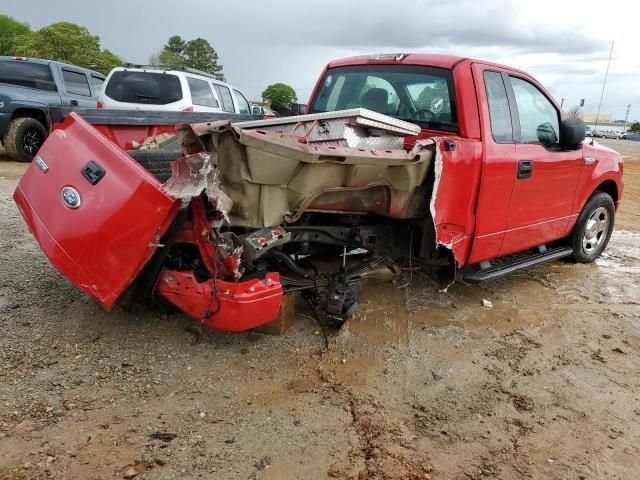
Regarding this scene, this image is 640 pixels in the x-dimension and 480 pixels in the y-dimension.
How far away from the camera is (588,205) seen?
5500mm

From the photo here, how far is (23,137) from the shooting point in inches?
411

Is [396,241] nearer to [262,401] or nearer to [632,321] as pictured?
[262,401]

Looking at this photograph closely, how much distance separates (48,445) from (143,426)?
16.9 inches

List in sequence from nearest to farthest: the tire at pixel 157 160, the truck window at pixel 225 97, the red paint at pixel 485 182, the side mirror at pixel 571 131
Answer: the tire at pixel 157 160, the red paint at pixel 485 182, the side mirror at pixel 571 131, the truck window at pixel 225 97

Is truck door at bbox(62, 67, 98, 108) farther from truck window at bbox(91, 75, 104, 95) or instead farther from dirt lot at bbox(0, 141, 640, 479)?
dirt lot at bbox(0, 141, 640, 479)

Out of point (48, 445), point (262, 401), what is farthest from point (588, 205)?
point (48, 445)

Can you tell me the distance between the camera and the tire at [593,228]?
5531mm

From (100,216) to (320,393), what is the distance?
157cm

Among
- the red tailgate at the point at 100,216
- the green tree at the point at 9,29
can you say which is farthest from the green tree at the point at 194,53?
the red tailgate at the point at 100,216

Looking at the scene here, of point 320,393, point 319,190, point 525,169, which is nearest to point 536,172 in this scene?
point 525,169

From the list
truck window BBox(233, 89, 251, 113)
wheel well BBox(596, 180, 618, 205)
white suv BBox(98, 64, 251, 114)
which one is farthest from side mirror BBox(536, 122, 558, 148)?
truck window BBox(233, 89, 251, 113)

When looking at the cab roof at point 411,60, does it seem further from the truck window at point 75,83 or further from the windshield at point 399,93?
the truck window at point 75,83

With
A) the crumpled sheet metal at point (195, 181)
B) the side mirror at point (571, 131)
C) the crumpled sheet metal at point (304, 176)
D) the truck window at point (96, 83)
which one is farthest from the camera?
the truck window at point (96, 83)

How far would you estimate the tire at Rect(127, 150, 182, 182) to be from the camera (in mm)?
3646
